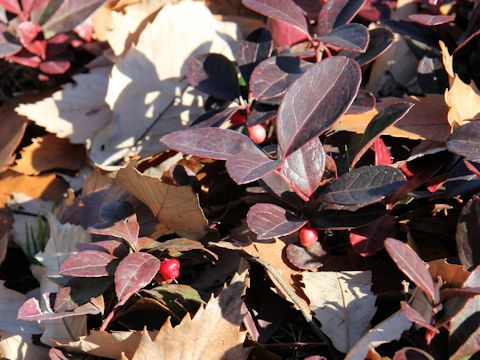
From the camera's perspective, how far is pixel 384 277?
1.26 metres

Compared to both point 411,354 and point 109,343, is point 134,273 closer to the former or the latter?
point 109,343

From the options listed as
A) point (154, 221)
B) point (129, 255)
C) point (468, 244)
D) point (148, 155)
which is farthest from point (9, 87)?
point (468, 244)

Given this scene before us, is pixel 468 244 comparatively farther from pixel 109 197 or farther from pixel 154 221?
pixel 109 197

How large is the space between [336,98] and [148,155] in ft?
2.44

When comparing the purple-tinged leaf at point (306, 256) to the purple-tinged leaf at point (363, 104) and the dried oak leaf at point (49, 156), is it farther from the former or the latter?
the dried oak leaf at point (49, 156)

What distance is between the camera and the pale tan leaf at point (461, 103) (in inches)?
51.8

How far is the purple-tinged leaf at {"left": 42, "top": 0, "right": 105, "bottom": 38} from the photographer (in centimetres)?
185

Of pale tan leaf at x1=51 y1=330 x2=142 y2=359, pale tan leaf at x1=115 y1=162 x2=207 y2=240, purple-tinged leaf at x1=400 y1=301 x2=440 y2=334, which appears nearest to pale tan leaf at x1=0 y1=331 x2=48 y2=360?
pale tan leaf at x1=51 y1=330 x2=142 y2=359

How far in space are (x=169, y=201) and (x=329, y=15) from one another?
544 mm

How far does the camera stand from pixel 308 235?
121cm

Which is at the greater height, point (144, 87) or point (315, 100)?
point (315, 100)

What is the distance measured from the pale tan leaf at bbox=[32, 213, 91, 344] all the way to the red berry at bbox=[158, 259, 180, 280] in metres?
0.19

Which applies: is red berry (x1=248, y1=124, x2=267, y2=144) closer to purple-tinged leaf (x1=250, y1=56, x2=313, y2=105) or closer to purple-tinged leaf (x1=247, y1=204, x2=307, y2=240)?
purple-tinged leaf (x1=250, y1=56, x2=313, y2=105)

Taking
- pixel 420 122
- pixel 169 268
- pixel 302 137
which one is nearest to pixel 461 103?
pixel 420 122
